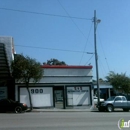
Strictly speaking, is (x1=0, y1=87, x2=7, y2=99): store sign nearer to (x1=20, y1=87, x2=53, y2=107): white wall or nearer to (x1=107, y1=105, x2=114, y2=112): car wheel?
(x1=20, y1=87, x2=53, y2=107): white wall

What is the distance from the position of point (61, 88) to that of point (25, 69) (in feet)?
20.1

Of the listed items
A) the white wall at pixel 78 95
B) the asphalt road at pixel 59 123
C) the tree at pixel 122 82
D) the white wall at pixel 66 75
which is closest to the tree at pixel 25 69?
the white wall at pixel 66 75

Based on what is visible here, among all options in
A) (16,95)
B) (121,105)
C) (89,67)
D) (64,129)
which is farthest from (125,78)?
(64,129)

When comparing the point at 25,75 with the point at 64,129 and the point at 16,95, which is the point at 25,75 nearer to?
the point at 16,95

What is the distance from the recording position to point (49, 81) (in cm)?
3247

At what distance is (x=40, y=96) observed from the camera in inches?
1262

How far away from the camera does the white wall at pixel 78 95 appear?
32.9 meters

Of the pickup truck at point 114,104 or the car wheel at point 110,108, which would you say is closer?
the car wheel at point 110,108

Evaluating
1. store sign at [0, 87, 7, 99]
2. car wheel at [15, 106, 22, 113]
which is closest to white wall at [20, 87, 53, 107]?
store sign at [0, 87, 7, 99]

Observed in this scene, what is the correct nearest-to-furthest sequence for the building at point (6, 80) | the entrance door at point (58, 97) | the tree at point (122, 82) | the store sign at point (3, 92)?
the building at point (6, 80) < the store sign at point (3, 92) < the entrance door at point (58, 97) < the tree at point (122, 82)

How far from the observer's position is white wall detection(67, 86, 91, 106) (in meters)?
32.9

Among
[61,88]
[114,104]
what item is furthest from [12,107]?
[114,104]

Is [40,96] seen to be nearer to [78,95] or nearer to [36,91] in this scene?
[36,91]

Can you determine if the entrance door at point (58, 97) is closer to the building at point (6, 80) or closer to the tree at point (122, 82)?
the building at point (6, 80)
